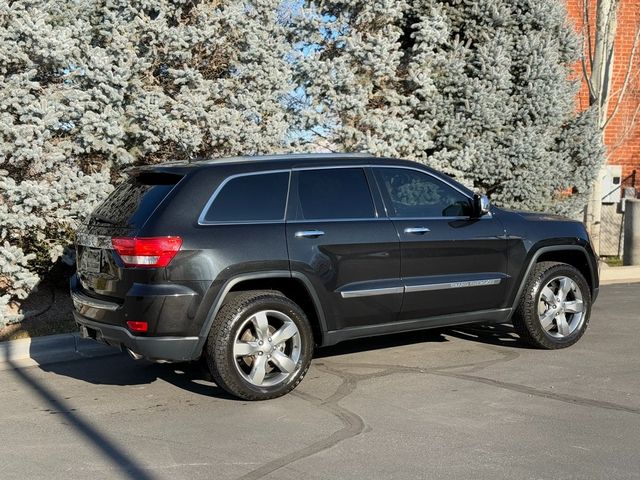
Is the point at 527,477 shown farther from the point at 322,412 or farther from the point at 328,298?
the point at 328,298

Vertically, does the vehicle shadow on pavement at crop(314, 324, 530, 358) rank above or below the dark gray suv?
below

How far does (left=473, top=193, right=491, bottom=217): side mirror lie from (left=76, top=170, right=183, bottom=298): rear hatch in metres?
2.63

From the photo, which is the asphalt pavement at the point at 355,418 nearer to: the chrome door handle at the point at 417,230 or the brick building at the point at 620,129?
the chrome door handle at the point at 417,230

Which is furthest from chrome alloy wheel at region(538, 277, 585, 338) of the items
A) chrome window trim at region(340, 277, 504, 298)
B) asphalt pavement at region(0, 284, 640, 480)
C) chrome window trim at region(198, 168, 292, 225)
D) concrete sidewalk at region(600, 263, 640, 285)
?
concrete sidewalk at region(600, 263, 640, 285)

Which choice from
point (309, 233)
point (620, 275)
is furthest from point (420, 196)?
point (620, 275)

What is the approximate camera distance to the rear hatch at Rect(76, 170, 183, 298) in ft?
19.4

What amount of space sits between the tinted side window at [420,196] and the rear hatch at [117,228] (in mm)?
1833

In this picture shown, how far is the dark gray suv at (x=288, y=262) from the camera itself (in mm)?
5840

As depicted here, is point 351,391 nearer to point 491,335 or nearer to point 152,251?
point 152,251

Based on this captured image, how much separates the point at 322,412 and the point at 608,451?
6.36 ft

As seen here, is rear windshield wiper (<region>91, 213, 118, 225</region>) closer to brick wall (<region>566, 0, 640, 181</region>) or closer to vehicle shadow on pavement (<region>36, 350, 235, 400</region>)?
vehicle shadow on pavement (<region>36, 350, 235, 400</region>)

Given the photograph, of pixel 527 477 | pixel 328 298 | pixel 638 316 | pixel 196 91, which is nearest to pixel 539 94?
pixel 638 316

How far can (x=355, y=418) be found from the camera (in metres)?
5.65

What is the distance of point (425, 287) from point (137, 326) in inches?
95.8
